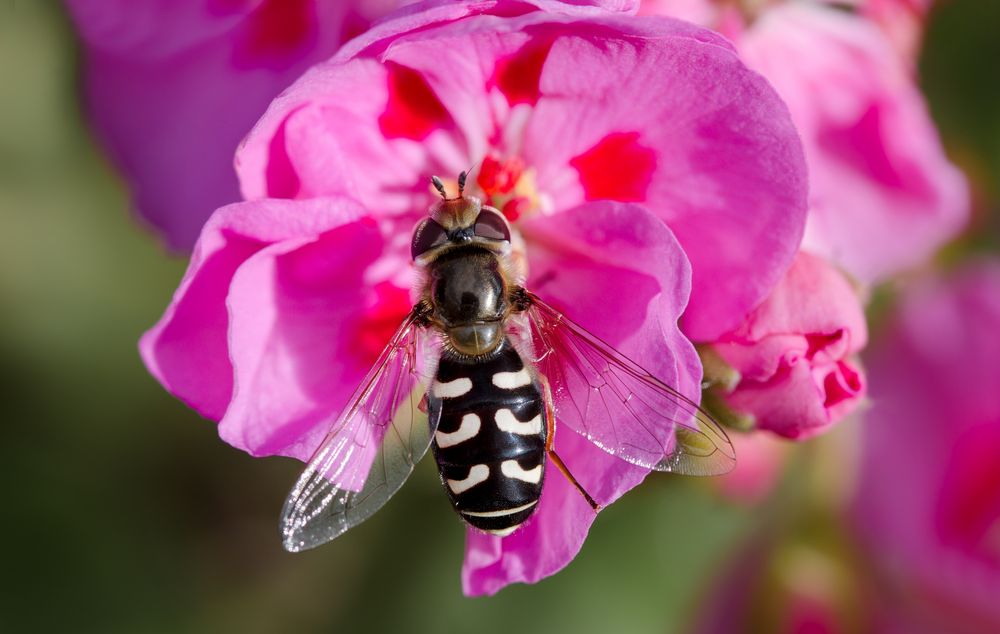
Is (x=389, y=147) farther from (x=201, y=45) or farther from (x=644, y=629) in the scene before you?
(x=644, y=629)

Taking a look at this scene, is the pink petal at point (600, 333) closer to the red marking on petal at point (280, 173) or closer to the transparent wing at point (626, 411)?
the transparent wing at point (626, 411)

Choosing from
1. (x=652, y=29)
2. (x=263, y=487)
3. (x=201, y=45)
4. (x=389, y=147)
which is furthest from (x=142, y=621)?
(x=652, y=29)

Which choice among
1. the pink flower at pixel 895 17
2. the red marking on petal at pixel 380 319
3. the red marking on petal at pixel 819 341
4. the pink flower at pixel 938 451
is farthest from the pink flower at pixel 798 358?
the pink flower at pixel 938 451

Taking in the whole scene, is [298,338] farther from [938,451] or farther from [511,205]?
[938,451]

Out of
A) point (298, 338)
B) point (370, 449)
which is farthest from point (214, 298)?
point (370, 449)

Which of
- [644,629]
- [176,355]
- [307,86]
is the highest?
[307,86]

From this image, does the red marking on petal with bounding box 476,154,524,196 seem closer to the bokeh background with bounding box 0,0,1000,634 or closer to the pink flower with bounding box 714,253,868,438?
the pink flower with bounding box 714,253,868,438
